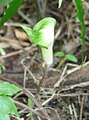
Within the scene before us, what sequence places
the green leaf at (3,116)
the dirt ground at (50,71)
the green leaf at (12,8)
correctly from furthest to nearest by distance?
1. the dirt ground at (50,71)
2. the green leaf at (12,8)
3. the green leaf at (3,116)

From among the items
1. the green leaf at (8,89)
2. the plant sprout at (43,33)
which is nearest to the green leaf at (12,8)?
the plant sprout at (43,33)

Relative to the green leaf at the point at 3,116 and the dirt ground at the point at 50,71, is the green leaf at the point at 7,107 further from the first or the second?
the dirt ground at the point at 50,71

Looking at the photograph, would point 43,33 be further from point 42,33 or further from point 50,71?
point 50,71

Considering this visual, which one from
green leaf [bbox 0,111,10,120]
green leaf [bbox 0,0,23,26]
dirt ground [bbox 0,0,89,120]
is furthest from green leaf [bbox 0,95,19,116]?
green leaf [bbox 0,0,23,26]

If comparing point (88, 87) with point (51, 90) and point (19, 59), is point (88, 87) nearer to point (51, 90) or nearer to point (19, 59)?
point (51, 90)

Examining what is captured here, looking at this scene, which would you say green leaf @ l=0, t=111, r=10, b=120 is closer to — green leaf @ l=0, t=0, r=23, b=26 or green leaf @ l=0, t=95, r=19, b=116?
green leaf @ l=0, t=95, r=19, b=116

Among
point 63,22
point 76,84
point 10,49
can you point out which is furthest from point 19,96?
point 63,22

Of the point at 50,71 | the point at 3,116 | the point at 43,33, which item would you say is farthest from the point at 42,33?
the point at 50,71

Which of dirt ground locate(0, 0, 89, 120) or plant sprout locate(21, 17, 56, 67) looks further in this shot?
dirt ground locate(0, 0, 89, 120)

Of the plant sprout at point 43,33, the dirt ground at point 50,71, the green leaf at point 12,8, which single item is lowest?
the dirt ground at point 50,71
